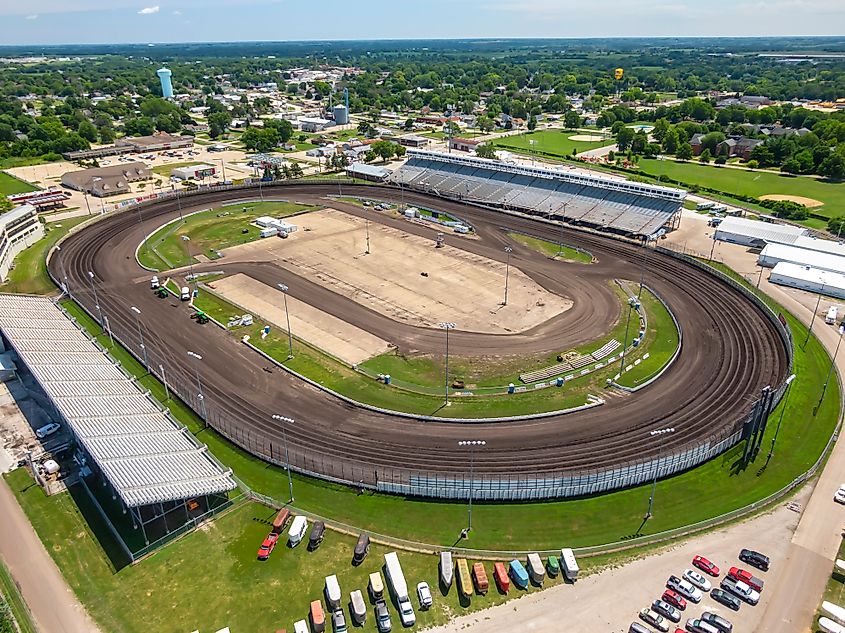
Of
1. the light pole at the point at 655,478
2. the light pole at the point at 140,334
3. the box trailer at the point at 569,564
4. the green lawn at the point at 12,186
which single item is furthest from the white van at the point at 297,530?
the green lawn at the point at 12,186

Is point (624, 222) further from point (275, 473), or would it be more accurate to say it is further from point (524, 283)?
point (275, 473)

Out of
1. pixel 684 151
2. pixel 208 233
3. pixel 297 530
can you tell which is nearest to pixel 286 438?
pixel 297 530

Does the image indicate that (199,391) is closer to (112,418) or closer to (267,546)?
(112,418)

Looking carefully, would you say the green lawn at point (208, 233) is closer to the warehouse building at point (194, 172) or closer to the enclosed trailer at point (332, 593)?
the warehouse building at point (194, 172)

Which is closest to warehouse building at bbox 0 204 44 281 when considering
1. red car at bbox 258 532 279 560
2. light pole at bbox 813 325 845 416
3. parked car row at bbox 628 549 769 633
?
red car at bbox 258 532 279 560

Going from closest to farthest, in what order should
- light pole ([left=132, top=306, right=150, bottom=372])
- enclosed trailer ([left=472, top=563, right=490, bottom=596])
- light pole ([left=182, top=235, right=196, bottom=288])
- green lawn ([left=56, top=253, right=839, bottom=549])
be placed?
enclosed trailer ([left=472, top=563, right=490, bottom=596])
green lawn ([left=56, top=253, right=839, bottom=549])
light pole ([left=132, top=306, right=150, bottom=372])
light pole ([left=182, top=235, right=196, bottom=288])

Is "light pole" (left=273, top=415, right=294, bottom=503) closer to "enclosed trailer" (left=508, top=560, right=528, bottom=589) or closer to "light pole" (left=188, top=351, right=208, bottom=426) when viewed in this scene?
"light pole" (left=188, top=351, right=208, bottom=426)
